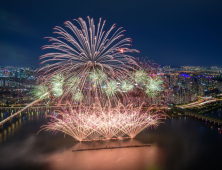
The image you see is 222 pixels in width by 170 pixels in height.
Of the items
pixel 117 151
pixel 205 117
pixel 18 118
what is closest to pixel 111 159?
pixel 117 151

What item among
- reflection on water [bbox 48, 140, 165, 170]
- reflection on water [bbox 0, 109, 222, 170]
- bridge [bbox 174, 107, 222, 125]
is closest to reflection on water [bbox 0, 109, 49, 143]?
reflection on water [bbox 0, 109, 222, 170]

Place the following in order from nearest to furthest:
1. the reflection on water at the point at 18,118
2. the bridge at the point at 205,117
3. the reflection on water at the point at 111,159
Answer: the reflection on water at the point at 111,159, the reflection on water at the point at 18,118, the bridge at the point at 205,117

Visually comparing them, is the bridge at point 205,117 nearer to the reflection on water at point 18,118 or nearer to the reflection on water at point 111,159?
the reflection on water at point 111,159

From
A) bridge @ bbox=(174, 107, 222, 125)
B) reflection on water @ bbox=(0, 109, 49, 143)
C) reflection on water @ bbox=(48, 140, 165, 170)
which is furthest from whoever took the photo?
bridge @ bbox=(174, 107, 222, 125)

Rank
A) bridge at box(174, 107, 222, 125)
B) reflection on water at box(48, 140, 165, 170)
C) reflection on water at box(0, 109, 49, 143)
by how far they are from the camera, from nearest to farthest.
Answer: reflection on water at box(48, 140, 165, 170) → reflection on water at box(0, 109, 49, 143) → bridge at box(174, 107, 222, 125)

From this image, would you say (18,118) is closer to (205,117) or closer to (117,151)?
(117,151)

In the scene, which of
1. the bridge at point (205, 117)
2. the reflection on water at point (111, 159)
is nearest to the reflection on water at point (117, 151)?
the reflection on water at point (111, 159)

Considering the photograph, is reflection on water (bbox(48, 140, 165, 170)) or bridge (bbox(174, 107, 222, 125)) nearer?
reflection on water (bbox(48, 140, 165, 170))

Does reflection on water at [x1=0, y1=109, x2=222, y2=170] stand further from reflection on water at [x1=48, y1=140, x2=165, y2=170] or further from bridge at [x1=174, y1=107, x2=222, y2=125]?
bridge at [x1=174, y1=107, x2=222, y2=125]

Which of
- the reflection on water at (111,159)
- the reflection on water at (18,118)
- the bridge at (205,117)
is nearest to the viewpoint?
the reflection on water at (111,159)

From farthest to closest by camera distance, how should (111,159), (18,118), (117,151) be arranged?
1. (18,118)
2. (117,151)
3. (111,159)
